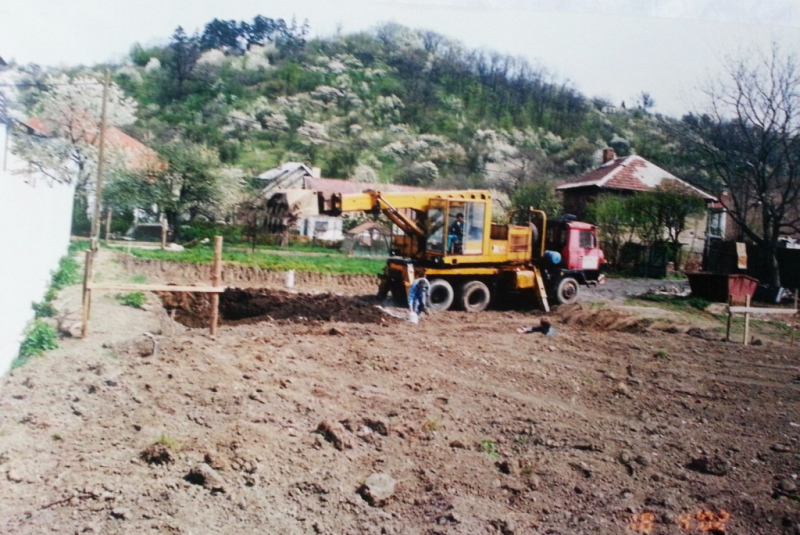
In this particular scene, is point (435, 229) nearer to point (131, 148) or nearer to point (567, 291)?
point (567, 291)

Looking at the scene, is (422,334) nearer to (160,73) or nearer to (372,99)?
(372,99)

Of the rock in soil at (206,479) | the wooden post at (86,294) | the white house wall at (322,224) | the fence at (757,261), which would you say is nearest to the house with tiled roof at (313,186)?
the white house wall at (322,224)

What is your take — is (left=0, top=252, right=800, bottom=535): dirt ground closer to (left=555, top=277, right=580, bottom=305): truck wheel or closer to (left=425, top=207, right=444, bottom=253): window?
(left=425, top=207, right=444, bottom=253): window

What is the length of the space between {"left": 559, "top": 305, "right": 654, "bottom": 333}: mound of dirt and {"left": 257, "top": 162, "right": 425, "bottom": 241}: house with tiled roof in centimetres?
202

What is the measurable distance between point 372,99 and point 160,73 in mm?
984

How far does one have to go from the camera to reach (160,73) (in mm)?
2822

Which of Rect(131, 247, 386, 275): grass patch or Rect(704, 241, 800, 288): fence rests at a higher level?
Rect(704, 241, 800, 288): fence

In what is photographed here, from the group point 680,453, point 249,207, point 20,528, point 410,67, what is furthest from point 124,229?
point 680,453

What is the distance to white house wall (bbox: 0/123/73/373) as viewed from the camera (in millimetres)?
2352

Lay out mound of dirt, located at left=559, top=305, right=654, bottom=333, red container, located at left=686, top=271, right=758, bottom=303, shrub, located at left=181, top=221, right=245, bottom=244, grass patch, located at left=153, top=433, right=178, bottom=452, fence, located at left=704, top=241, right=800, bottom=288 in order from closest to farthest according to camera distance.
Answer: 1. grass patch, located at left=153, top=433, right=178, bottom=452
2. shrub, located at left=181, top=221, right=245, bottom=244
3. fence, located at left=704, top=241, right=800, bottom=288
4. red container, located at left=686, top=271, right=758, bottom=303
5. mound of dirt, located at left=559, top=305, right=654, bottom=333

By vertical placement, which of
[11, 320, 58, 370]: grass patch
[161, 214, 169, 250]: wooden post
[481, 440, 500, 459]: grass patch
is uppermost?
[161, 214, 169, 250]: wooden post

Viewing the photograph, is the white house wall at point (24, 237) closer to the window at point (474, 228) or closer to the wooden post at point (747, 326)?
the window at point (474, 228)

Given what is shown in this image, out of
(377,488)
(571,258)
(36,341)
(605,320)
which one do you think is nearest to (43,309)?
(36,341)

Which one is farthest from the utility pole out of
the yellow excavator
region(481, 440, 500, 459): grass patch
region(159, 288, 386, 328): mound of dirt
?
region(481, 440, 500, 459): grass patch
